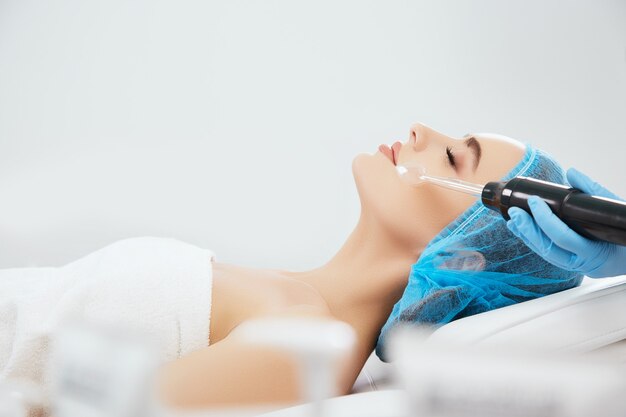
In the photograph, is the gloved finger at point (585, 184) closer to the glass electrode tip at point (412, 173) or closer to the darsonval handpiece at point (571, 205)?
the darsonval handpiece at point (571, 205)

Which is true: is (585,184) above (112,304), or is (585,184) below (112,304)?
above

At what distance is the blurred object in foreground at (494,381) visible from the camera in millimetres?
283

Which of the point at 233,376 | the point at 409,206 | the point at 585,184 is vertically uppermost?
the point at 585,184

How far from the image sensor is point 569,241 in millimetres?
951

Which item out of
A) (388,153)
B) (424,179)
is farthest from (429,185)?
(388,153)

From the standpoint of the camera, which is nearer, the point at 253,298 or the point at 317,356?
the point at 317,356

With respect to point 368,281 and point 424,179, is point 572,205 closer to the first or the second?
point 424,179

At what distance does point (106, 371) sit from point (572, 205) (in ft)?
2.51

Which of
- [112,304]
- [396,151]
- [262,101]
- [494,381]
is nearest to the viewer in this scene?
[494,381]

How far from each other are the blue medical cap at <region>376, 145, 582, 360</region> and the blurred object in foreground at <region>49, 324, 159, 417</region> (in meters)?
0.93

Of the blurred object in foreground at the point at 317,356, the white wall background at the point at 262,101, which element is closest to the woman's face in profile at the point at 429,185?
the white wall background at the point at 262,101

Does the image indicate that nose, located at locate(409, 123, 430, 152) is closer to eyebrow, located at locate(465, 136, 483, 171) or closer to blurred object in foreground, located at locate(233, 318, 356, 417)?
eyebrow, located at locate(465, 136, 483, 171)

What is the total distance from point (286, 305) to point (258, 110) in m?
0.94

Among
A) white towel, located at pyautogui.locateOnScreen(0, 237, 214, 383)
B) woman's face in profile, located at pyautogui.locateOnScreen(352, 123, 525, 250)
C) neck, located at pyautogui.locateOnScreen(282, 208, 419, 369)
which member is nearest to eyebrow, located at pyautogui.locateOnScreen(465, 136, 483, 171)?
woman's face in profile, located at pyautogui.locateOnScreen(352, 123, 525, 250)
